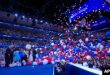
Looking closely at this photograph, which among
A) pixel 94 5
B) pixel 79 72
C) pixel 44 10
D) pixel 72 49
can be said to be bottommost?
pixel 72 49

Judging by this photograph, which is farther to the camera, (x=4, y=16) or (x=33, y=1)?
(x=4, y=16)

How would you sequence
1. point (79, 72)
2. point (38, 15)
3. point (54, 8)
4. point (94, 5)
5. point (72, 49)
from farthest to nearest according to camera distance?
point (38, 15) → point (54, 8) → point (72, 49) → point (94, 5) → point (79, 72)

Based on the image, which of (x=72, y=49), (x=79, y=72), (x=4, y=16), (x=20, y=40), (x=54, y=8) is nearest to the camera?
(x=79, y=72)

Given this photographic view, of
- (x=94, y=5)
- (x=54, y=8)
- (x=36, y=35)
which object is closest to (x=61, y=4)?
(x=54, y=8)

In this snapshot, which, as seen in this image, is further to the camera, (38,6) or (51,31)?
(51,31)

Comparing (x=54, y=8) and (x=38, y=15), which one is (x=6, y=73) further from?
(x=38, y=15)

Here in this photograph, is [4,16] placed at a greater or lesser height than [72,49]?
greater

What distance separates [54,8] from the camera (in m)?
20.4

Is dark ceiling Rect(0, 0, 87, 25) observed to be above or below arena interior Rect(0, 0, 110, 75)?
above

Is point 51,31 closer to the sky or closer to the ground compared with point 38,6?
closer to the ground

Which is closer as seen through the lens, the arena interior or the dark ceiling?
the arena interior

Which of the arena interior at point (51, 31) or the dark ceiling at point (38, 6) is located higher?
the dark ceiling at point (38, 6)

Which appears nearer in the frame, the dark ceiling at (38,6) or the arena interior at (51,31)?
the arena interior at (51,31)

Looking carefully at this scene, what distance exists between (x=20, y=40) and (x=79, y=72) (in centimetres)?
2412
